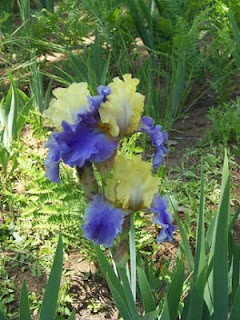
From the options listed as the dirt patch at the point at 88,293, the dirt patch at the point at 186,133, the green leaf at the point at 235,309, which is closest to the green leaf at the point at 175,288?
the green leaf at the point at 235,309

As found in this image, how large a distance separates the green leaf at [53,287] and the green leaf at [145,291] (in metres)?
0.18

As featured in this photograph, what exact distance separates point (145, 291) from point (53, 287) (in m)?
0.21

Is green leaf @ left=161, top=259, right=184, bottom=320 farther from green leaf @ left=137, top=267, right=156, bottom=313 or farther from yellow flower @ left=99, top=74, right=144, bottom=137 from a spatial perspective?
yellow flower @ left=99, top=74, right=144, bottom=137

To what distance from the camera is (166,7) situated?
289 centimetres

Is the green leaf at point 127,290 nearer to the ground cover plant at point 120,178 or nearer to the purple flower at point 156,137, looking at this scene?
the ground cover plant at point 120,178

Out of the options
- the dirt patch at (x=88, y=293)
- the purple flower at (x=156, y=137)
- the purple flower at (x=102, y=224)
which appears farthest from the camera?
the dirt patch at (x=88, y=293)

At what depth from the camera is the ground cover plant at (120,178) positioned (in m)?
1.02

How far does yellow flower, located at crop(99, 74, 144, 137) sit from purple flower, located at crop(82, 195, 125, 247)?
139 mm

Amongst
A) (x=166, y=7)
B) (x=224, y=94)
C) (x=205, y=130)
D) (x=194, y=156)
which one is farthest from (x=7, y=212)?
(x=166, y=7)

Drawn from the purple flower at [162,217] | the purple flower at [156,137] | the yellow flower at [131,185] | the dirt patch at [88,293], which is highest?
the purple flower at [156,137]

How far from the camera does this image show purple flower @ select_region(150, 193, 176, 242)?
3.26 feet

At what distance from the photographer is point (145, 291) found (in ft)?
4.00

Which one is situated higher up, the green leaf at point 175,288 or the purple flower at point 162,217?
the purple flower at point 162,217

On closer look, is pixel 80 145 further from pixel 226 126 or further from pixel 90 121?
pixel 226 126
